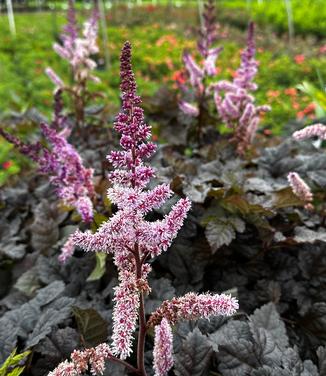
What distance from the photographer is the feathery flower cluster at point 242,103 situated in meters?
2.57

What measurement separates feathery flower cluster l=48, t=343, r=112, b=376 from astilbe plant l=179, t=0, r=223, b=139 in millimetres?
1787

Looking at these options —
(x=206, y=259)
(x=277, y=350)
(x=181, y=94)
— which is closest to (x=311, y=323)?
(x=277, y=350)

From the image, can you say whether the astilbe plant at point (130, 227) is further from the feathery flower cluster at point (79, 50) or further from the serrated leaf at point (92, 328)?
the feathery flower cluster at point (79, 50)

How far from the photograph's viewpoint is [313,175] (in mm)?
2189

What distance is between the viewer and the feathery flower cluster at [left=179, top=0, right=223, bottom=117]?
110 inches

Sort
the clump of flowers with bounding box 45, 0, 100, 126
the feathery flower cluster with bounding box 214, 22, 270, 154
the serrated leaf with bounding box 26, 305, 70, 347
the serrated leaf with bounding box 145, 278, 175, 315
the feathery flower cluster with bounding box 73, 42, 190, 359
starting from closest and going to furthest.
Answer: the feathery flower cluster with bounding box 73, 42, 190, 359 → the serrated leaf with bounding box 26, 305, 70, 347 → the serrated leaf with bounding box 145, 278, 175, 315 → the feathery flower cluster with bounding box 214, 22, 270, 154 → the clump of flowers with bounding box 45, 0, 100, 126

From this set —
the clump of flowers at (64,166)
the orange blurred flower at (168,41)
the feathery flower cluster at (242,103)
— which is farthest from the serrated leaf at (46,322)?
the orange blurred flower at (168,41)

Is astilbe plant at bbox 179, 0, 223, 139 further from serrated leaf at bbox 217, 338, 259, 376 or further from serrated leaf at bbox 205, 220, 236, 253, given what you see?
serrated leaf at bbox 217, 338, 259, 376

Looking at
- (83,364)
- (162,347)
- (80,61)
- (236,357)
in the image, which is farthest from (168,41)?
(83,364)

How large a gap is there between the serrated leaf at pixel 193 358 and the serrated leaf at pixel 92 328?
0.28 meters

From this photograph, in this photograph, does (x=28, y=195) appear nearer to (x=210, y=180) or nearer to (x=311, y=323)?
(x=210, y=180)

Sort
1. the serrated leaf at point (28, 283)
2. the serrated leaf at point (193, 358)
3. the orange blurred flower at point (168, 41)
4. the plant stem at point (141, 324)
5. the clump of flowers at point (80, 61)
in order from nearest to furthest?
the plant stem at point (141, 324), the serrated leaf at point (193, 358), the serrated leaf at point (28, 283), the clump of flowers at point (80, 61), the orange blurred flower at point (168, 41)

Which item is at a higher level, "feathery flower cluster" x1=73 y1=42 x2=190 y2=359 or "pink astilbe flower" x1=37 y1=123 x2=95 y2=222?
"feathery flower cluster" x1=73 y1=42 x2=190 y2=359

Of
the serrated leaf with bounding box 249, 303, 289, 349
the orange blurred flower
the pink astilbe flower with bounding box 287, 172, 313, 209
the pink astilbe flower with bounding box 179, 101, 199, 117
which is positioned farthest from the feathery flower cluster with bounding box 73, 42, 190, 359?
the orange blurred flower
